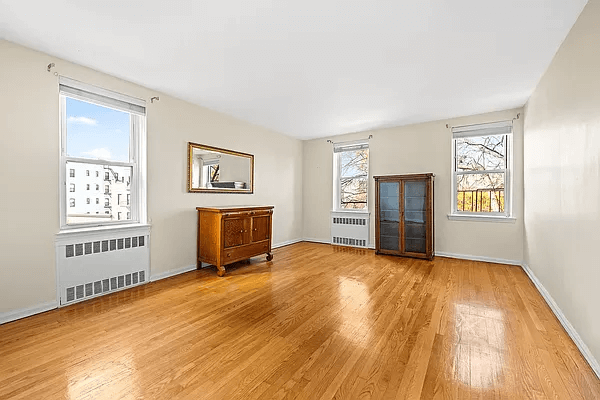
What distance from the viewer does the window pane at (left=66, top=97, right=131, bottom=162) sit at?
→ 2.95m

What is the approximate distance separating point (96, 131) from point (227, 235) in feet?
6.55

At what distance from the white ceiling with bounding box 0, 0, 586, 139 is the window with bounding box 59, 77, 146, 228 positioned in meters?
0.33

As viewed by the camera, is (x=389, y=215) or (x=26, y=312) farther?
(x=389, y=215)

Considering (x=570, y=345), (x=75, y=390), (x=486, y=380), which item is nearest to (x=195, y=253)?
(x=75, y=390)

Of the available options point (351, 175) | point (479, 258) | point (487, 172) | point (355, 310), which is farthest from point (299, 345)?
point (351, 175)

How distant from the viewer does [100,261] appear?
3.04 meters

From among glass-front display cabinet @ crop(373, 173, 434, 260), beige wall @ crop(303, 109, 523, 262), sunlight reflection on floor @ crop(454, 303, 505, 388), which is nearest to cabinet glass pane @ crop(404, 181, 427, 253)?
glass-front display cabinet @ crop(373, 173, 434, 260)

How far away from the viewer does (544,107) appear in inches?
122

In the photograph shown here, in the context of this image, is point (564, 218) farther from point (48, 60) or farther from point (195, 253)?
point (48, 60)

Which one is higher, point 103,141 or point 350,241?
point 103,141

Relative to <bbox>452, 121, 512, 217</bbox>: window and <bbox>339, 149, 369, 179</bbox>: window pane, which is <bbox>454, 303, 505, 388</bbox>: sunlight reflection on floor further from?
<bbox>339, 149, 369, 179</bbox>: window pane

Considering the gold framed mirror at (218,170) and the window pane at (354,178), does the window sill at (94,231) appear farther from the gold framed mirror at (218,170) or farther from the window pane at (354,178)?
the window pane at (354,178)

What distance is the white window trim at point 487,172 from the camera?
447 centimetres

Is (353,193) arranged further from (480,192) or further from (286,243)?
(480,192)
